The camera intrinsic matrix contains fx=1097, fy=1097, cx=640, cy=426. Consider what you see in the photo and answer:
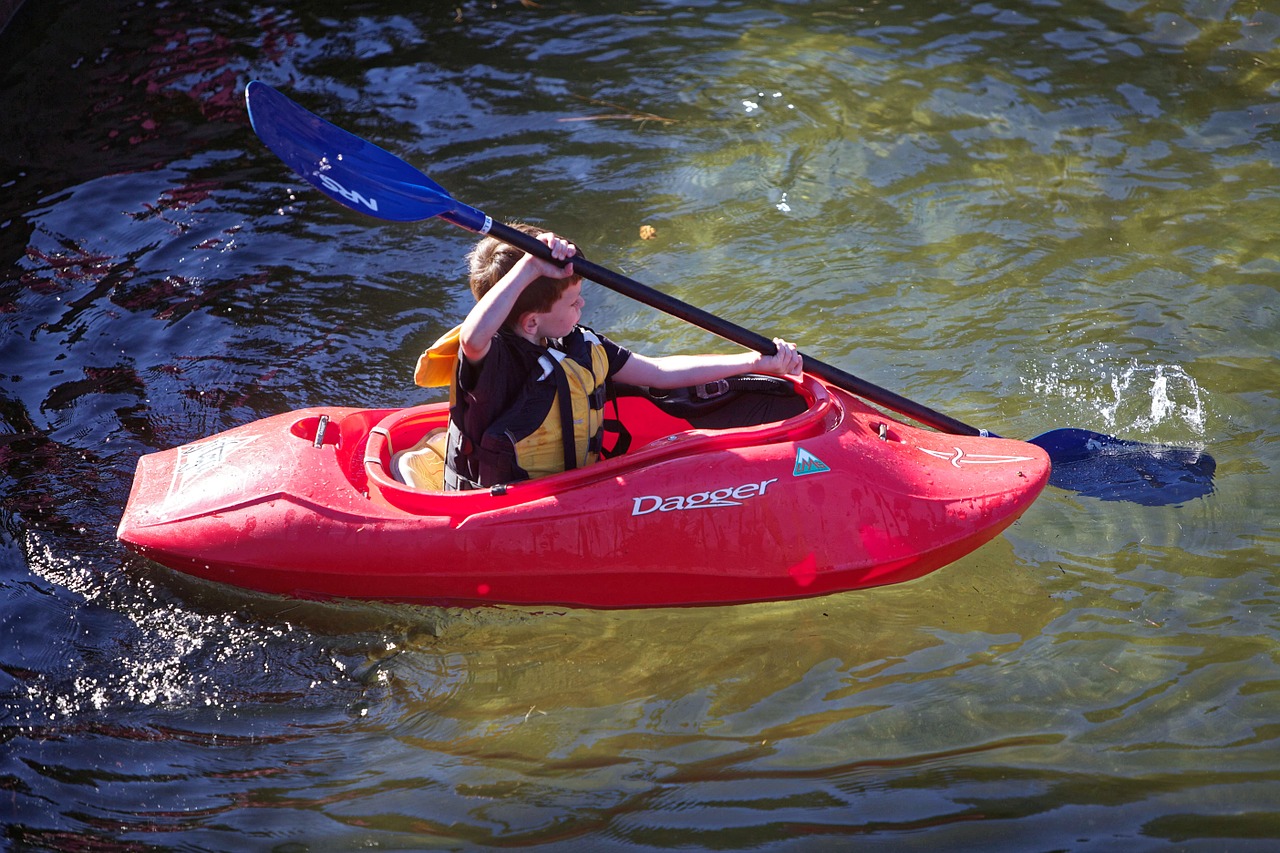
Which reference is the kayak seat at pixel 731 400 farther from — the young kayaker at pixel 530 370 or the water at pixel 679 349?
the water at pixel 679 349

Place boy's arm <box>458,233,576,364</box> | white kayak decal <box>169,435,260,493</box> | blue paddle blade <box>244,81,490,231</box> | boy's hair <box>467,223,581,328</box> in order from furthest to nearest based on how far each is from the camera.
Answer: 1. white kayak decal <box>169,435,260,493</box>
2. blue paddle blade <box>244,81,490,231</box>
3. boy's hair <box>467,223,581,328</box>
4. boy's arm <box>458,233,576,364</box>

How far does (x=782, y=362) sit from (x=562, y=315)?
71 centimetres

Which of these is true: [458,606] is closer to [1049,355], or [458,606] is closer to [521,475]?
[521,475]

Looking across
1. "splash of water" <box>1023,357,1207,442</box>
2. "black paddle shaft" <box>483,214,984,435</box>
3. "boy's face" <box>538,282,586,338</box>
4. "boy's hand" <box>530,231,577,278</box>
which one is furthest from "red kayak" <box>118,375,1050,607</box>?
"splash of water" <box>1023,357,1207,442</box>

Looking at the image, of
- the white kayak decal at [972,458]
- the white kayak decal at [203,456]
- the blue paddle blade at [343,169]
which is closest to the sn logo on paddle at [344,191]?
the blue paddle blade at [343,169]

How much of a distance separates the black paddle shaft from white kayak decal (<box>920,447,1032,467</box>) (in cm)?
20

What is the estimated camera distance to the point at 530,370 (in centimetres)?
315

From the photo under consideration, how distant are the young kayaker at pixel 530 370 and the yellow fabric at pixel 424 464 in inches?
6.4

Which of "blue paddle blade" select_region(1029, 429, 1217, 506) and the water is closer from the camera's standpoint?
the water

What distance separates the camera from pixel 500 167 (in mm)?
5711

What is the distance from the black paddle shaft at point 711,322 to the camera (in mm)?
3016

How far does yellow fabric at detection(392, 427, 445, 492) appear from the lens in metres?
3.48

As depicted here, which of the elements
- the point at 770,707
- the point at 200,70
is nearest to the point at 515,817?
the point at 770,707

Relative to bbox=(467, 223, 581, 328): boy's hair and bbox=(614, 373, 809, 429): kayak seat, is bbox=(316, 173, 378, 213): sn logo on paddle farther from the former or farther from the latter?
bbox=(614, 373, 809, 429): kayak seat
